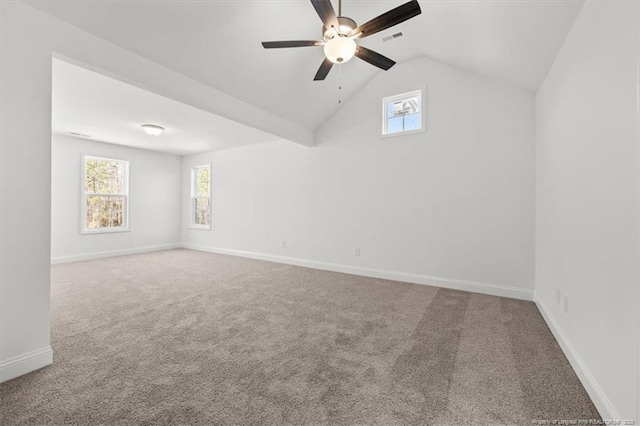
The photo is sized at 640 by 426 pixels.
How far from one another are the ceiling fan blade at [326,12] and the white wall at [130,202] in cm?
608

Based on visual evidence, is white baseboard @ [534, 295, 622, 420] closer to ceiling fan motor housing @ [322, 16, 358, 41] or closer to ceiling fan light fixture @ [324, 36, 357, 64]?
ceiling fan light fixture @ [324, 36, 357, 64]

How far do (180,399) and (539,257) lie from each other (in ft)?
12.4

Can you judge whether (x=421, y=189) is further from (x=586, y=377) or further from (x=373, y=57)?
(x=586, y=377)

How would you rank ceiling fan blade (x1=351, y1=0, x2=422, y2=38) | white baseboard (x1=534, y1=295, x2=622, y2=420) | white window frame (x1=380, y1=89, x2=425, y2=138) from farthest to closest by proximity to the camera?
white window frame (x1=380, y1=89, x2=425, y2=138) → ceiling fan blade (x1=351, y1=0, x2=422, y2=38) → white baseboard (x1=534, y1=295, x2=622, y2=420)

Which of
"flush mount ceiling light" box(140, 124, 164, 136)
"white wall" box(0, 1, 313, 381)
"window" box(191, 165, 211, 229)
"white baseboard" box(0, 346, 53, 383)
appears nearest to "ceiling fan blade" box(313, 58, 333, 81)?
"white wall" box(0, 1, 313, 381)

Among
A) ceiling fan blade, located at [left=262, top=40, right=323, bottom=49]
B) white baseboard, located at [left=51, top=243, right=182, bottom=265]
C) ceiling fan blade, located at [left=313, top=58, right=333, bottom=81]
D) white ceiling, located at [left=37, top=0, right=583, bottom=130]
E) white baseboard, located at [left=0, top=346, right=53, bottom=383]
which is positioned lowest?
white baseboard, located at [left=0, top=346, right=53, bottom=383]

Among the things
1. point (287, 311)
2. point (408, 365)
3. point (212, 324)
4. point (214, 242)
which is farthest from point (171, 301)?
point (214, 242)

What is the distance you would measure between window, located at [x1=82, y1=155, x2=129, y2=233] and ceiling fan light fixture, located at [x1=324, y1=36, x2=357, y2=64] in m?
6.18

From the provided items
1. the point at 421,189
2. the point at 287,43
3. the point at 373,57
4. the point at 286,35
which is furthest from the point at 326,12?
the point at 421,189

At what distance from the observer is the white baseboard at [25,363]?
1757 millimetres

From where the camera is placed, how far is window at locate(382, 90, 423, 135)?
4258 millimetres

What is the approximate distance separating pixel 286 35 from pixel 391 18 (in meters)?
1.52

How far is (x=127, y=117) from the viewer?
442 cm

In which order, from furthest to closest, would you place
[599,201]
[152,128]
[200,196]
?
1. [200,196]
2. [152,128]
3. [599,201]
